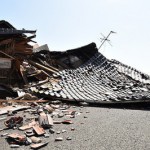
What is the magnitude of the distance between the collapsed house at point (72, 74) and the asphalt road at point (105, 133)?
265 centimetres

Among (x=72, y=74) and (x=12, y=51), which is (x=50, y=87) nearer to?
(x=72, y=74)

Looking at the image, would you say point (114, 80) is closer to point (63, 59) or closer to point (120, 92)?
A: point (120, 92)

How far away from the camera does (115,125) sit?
24.5ft

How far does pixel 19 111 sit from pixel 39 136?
281 cm

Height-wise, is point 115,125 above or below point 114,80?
below

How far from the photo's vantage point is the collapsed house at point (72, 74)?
12.0 m

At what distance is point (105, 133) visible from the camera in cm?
671

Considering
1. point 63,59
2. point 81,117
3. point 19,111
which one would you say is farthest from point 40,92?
point 63,59

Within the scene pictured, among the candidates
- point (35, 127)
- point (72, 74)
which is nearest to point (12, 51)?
point (72, 74)

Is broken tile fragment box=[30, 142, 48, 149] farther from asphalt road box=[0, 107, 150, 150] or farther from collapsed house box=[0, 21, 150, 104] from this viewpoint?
collapsed house box=[0, 21, 150, 104]

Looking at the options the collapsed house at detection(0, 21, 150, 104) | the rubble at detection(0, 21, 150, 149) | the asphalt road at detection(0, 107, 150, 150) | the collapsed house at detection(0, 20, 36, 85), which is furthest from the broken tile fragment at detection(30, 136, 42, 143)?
the collapsed house at detection(0, 20, 36, 85)

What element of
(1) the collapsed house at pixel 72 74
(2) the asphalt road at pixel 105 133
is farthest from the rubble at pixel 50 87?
(2) the asphalt road at pixel 105 133

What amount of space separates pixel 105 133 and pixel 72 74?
8.95 meters

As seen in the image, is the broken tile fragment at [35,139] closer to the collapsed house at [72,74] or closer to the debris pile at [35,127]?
the debris pile at [35,127]
